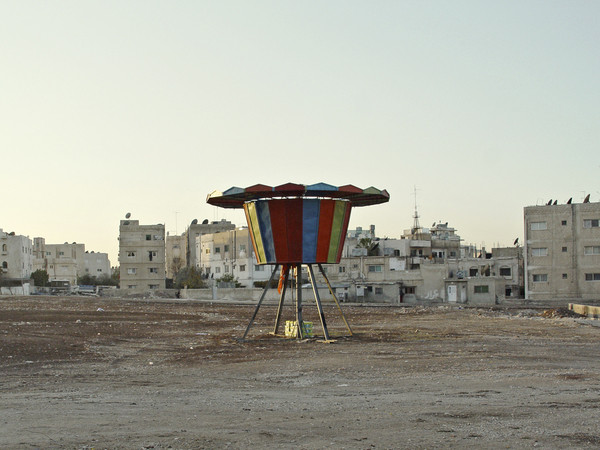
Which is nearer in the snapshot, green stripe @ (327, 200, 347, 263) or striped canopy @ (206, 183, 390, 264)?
striped canopy @ (206, 183, 390, 264)

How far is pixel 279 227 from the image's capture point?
90.6ft

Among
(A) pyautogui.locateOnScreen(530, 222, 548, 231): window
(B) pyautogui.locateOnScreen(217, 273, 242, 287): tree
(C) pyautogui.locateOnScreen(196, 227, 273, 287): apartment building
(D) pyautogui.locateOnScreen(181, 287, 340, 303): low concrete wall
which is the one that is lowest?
(D) pyautogui.locateOnScreen(181, 287, 340, 303): low concrete wall

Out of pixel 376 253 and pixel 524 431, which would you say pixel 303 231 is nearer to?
pixel 524 431

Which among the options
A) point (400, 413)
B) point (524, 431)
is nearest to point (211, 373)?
point (400, 413)

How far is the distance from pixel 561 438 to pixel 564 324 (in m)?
29.4

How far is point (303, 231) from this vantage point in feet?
90.5

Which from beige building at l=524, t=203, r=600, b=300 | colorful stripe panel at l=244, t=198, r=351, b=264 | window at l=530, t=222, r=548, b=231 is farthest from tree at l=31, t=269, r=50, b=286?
colorful stripe panel at l=244, t=198, r=351, b=264

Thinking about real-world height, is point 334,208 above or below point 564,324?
above

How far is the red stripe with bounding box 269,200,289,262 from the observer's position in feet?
90.3

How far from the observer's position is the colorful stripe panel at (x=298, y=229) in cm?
2752

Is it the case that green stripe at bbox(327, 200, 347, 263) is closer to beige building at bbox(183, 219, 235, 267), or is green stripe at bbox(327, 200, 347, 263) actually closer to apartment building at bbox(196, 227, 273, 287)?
apartment building at bbox(196, 227, 273, 287)

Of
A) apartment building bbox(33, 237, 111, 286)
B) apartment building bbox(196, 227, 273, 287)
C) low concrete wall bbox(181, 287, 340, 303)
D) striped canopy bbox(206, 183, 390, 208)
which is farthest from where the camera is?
apartment building bbox(33, 237, 111, 286)

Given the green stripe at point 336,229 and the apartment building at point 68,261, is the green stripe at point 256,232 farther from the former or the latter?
the apartment building at point 68,261

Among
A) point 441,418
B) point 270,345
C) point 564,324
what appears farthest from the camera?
point 564,324
